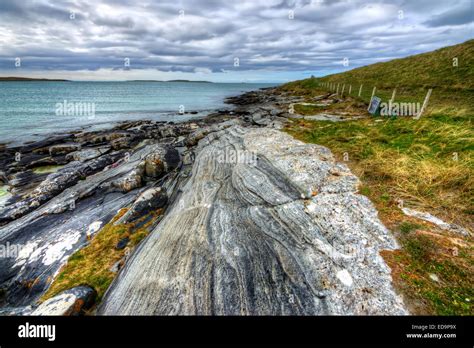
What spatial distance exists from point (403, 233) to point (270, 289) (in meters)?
5.17

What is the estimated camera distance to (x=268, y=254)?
795cm

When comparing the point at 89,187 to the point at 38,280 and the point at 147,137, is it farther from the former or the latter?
the point at 147,137

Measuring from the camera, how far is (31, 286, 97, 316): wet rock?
6555mm

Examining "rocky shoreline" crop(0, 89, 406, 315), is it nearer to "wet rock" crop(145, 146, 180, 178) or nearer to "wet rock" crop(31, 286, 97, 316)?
"wet rock" crop(31, 286, 97, 316)

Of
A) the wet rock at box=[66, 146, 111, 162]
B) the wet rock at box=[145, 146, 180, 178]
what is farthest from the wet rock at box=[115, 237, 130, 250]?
the wet rock at box=[66, 146, 111, 162]

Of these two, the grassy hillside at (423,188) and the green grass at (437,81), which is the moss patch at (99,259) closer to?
the grassy hillside at (423,188)

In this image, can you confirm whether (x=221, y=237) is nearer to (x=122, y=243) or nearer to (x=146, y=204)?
(x=122, y=243)

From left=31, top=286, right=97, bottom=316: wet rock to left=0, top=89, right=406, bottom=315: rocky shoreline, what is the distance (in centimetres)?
3

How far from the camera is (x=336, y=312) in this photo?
5.71 metres

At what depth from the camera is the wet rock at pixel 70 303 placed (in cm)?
655

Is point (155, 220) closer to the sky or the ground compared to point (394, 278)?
closer to the ground

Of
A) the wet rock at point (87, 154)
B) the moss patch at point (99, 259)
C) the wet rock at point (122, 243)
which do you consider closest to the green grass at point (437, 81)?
the moss patch at point (99, 259)

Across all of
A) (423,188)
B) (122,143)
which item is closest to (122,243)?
(423,188)
